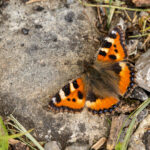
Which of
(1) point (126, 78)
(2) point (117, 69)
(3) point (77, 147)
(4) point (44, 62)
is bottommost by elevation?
(3) point (77, 147)

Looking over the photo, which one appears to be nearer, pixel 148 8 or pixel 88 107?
pixel 88 107

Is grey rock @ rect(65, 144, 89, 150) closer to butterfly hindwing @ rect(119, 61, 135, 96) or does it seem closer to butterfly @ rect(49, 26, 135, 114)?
butterfly @ rect(49, 26, 135, 114)

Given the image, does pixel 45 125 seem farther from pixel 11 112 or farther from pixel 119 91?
pixel 119 91

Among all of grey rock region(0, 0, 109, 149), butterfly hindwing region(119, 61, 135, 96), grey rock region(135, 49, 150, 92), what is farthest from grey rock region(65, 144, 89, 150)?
grey rock region(135, 49, 150, 92)

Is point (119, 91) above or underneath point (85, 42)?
underneath

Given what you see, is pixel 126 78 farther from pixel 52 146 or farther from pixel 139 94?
pixel 52 146

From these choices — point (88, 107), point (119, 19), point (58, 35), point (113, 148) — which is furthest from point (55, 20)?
point (113, 148)

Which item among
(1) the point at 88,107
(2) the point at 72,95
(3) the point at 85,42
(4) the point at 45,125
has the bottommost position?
(4) the point at 45,125

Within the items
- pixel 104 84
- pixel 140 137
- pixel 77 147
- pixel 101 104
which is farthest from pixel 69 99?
pixel 140 137
